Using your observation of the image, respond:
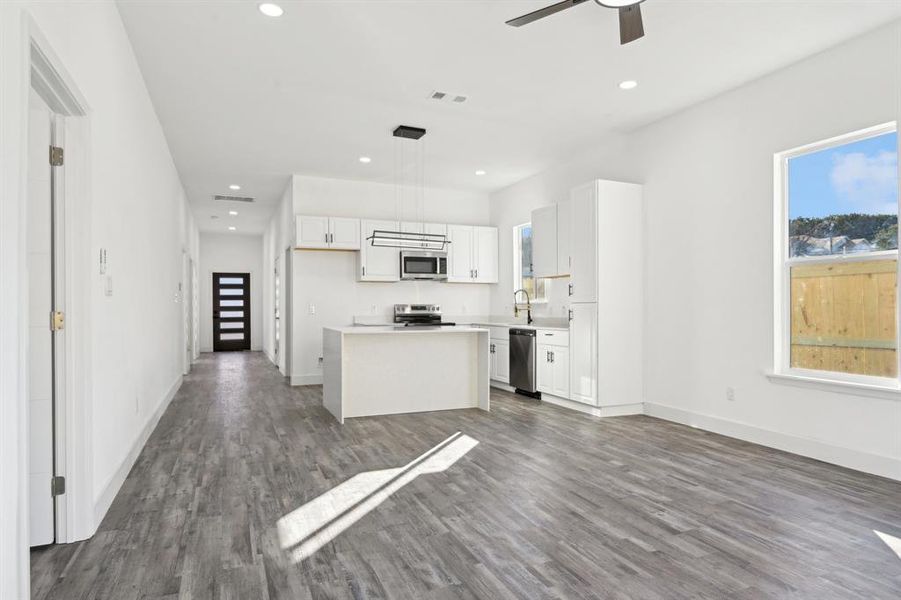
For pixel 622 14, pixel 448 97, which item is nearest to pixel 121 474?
pixel 448 97

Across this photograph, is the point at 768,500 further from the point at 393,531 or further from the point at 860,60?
the point at 860,60

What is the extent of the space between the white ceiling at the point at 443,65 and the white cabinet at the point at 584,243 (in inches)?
28.6

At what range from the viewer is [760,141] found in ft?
14.4

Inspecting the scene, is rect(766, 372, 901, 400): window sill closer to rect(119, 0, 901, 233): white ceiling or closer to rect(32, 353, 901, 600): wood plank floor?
rect(32, 353, 901, 600): wood plank floor

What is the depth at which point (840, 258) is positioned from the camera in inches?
152

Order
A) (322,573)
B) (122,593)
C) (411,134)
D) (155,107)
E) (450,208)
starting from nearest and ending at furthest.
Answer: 1. (122,593)
2. (322,573)
3. (155,107)
4. (411,134)
5. (450,208)

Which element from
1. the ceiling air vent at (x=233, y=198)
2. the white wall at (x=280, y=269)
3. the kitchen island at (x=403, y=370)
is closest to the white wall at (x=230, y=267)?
the white wall at (x=280, y=269)

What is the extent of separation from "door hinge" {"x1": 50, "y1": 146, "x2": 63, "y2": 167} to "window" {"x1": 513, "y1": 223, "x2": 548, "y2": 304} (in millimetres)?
5728

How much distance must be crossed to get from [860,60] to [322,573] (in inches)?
182

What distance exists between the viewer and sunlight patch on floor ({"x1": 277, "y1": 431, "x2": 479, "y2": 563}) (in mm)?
2570

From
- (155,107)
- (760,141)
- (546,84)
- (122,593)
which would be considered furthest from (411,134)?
(122,593)

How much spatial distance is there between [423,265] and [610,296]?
10.5ft

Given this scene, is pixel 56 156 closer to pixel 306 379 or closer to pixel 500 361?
pixel 306 379

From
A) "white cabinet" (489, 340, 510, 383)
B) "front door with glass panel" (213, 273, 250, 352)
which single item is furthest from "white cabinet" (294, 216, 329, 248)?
"front door with glass panel" (213, 273, 250, 352)
